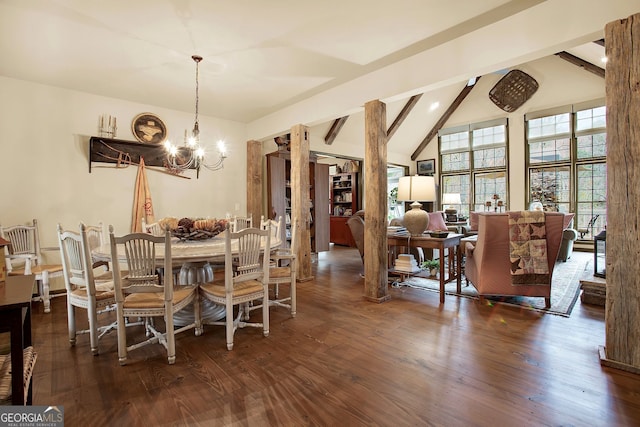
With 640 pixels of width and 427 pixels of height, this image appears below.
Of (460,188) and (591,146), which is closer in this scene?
(591,146)

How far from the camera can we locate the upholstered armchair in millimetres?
3027

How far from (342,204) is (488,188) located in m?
3.99

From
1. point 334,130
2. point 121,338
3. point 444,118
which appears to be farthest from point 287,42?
point 444,118

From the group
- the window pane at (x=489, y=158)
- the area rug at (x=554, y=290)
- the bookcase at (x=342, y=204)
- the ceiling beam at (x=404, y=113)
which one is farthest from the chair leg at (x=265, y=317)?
the window pane at (x=489, y=158)

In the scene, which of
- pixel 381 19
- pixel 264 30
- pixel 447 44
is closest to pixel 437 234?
pixel 447 44

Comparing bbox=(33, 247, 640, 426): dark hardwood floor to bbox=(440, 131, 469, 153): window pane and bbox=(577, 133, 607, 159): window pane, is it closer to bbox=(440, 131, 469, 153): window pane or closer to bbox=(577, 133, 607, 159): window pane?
bbox=(577, 133, 607, 159): window pane

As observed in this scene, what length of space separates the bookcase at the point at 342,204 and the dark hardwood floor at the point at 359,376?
527 cm

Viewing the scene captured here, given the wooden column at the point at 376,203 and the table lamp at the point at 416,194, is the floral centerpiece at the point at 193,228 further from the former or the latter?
the table lamp at the point at 416,194

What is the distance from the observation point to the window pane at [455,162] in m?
8.77

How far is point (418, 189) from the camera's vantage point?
3.44m

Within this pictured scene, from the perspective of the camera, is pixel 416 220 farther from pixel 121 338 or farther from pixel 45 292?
pixel 45 292

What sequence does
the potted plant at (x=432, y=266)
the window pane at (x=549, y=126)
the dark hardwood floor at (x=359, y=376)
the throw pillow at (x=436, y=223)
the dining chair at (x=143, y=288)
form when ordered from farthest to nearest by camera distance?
the window pane at (x=549, y=126), the throw pillow at (x=436, y=223), the potted plant at (x=432, y=266), the dining chair at (x=143, y=288), the dark hardwood floor at (x=359, y=376)

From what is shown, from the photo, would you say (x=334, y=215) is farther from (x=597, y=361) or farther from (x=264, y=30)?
(x=597, y=361)

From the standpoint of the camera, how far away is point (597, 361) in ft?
6.75
